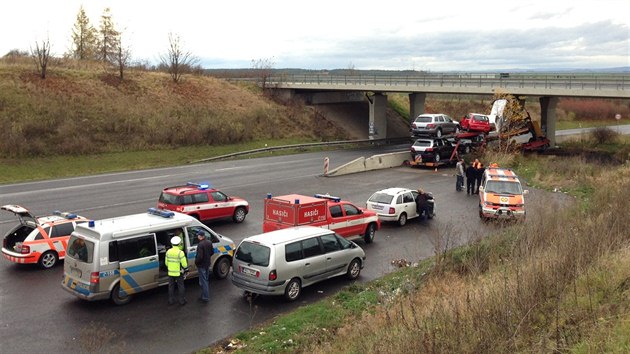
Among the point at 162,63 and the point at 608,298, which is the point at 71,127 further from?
the point at 608,298

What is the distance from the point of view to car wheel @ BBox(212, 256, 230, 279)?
14719 millimetres

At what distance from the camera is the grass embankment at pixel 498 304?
7211mm

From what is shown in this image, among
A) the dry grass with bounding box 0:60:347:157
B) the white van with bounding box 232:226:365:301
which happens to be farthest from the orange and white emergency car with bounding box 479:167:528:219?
the dry grass with bounding box 0:60:347:157

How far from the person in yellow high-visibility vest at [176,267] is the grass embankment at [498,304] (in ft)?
8.06

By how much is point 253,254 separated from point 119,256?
9.77 feet

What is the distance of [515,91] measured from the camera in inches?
1642

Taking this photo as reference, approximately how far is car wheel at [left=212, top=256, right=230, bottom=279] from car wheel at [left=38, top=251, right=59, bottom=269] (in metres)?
4.61

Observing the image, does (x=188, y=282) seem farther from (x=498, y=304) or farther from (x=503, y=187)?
(x=503, y=187)

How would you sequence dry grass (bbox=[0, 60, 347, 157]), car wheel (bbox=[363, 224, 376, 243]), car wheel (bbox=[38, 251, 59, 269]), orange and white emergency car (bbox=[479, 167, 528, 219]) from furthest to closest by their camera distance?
dry grass (bbox=[0, 60, 347, 157]) < orange and white emergency car (bbox=[479, 167, 528, 219]) < car wheel (bbox=[363, 224, 376, 243]) < car wheel (bbox=[38, 251, 59, 269])

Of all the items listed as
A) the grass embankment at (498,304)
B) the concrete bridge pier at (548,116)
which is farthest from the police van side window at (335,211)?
the concrete bridge pier at (548,116)

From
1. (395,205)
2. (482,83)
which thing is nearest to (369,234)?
(395,205)

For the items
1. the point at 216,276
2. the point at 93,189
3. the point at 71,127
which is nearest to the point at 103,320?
the point at 216,276

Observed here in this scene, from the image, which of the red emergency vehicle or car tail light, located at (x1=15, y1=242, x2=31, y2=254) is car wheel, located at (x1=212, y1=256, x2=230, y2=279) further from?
car tail light, located at (x1=15, y1=242, x2=31, y2=254)

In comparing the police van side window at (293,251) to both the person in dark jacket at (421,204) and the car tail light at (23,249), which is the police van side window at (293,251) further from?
the person in dark jacket at (421,204)
